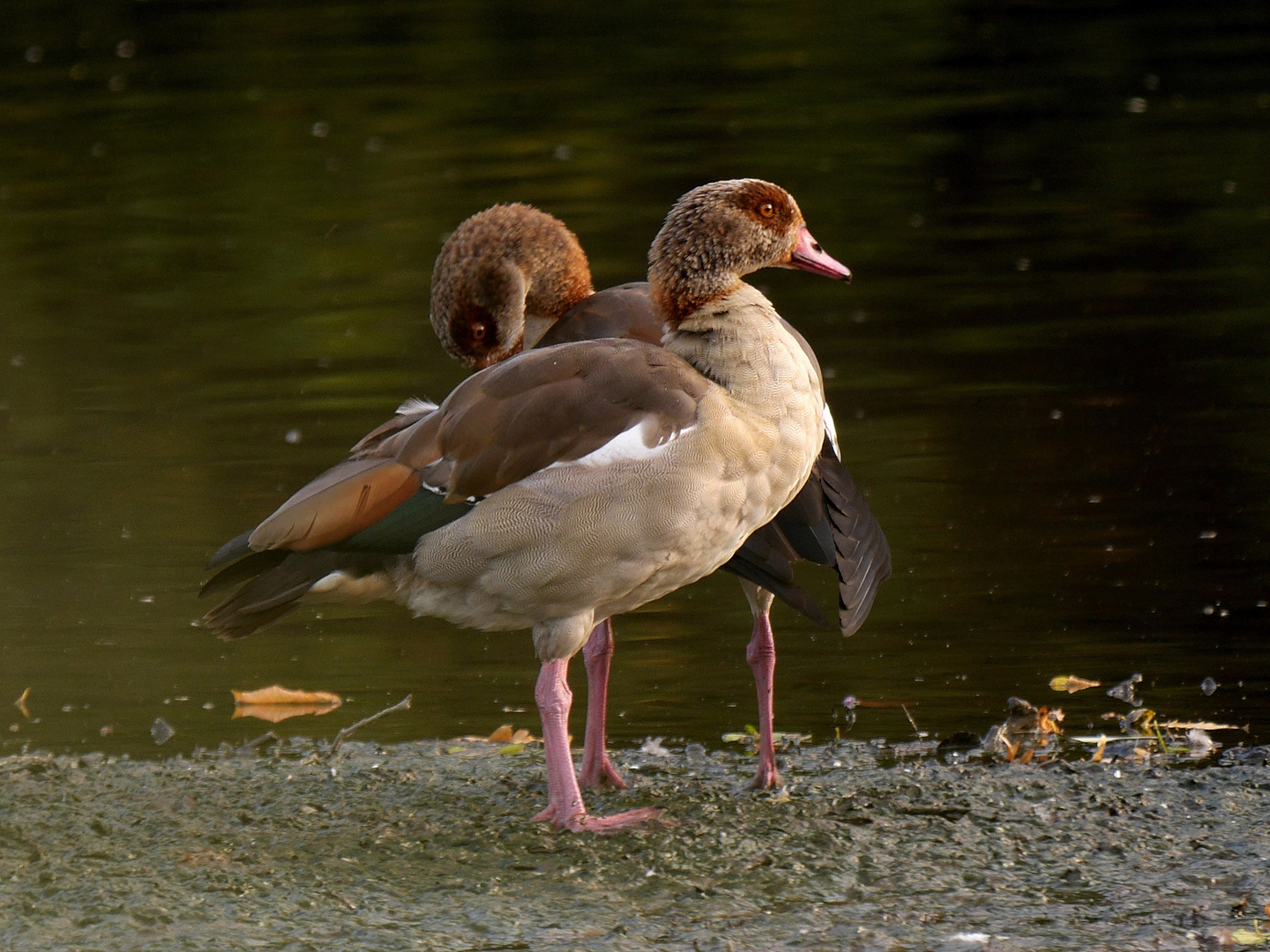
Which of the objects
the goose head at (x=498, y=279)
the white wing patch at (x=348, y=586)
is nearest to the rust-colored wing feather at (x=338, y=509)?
the white wing patch at (x=348, y=586)

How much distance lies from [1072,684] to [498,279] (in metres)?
2.29

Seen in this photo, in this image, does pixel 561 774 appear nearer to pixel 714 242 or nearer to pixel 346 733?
pixel 346 733

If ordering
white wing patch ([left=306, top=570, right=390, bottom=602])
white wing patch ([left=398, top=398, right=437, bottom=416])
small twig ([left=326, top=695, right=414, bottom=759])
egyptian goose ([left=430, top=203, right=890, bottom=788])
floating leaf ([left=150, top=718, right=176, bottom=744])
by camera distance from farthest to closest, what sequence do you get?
floating leaf ([left=150, top=718, right=176, bottom=744]) < white wing patch ([left=398, top=398, right=437, bottom=416]) < small twig ([left=326, top=695, right=414, bottom=759]) < egyptian goose ([left=430, top=203, right=890, bottom=788]) < white wing patch ([left=306, top=570, right=390, bottom=602])

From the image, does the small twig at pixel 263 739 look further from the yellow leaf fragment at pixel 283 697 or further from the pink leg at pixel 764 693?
the pink leg at pixel 764 693

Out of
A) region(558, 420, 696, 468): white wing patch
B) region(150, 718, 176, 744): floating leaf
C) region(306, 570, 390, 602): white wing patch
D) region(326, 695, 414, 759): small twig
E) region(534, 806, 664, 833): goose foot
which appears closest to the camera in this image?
region(558, 420, 696, 468): white wing patch

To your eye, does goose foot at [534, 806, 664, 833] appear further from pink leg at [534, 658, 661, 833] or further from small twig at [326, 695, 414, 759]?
small twig at [326, 695, 414, 759]

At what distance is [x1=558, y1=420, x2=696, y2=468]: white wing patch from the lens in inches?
210

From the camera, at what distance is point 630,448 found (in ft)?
17.5

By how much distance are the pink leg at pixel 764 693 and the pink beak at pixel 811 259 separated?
39.1 inches

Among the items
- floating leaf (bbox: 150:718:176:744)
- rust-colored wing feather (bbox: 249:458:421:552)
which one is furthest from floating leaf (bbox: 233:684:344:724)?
rust-colored wing feather (bbox: 249:458:421:552)

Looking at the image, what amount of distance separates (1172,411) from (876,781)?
200 inches

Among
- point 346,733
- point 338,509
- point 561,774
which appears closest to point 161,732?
point 346,733

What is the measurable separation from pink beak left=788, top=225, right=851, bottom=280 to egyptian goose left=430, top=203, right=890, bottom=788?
0.81 feet

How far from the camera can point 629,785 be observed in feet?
19.6
